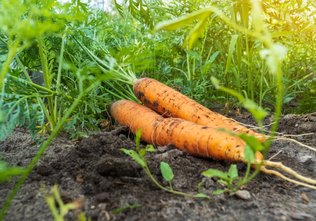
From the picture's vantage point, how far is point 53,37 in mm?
1976

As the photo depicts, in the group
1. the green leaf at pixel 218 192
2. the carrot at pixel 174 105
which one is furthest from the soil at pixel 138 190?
the carrot at pixel 174 105

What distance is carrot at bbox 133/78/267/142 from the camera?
193 cm

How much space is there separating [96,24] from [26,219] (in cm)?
143

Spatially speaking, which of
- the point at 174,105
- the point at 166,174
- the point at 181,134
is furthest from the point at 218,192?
the point at 174,105

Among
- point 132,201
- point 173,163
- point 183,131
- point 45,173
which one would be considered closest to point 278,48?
point 132,201

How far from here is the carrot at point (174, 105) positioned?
1.93 m

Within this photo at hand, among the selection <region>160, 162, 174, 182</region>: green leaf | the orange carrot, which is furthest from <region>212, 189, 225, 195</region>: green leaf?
the orange carrot

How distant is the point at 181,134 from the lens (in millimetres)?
1754

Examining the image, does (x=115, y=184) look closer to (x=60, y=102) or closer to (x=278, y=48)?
(x=278, y=48)

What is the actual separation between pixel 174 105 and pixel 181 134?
12.9 inches

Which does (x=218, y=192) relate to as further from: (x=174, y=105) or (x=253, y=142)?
(x=174, y=105)

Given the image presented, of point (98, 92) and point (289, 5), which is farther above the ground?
point (289, 5)

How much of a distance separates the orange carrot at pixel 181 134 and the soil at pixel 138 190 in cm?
6

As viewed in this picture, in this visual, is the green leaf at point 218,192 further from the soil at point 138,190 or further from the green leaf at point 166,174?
the green leaf at point 166,174
